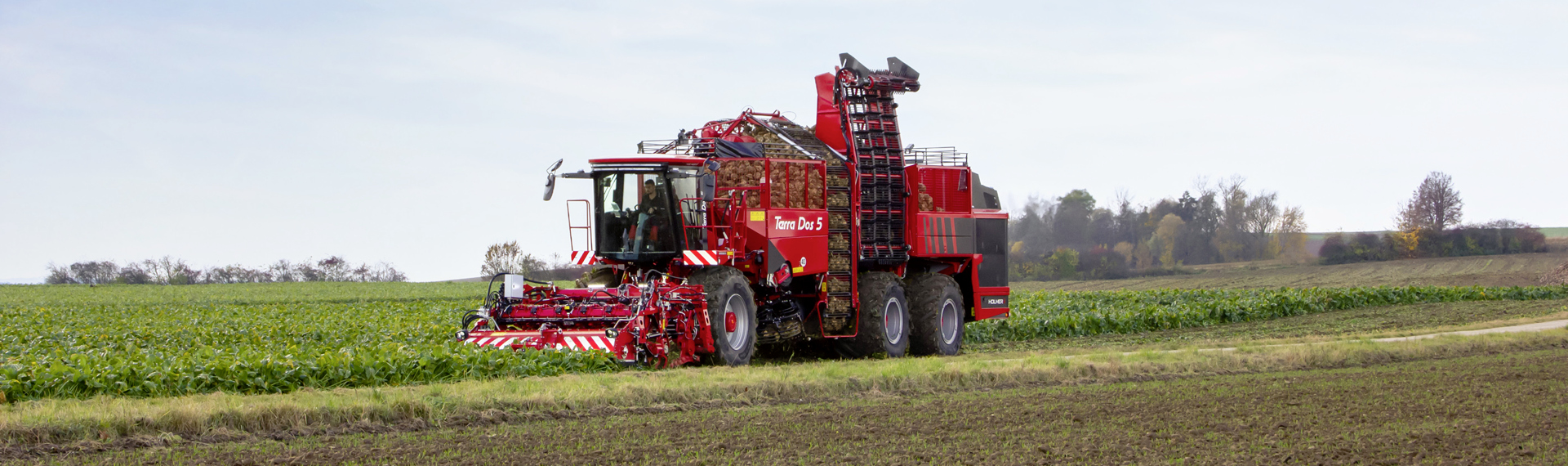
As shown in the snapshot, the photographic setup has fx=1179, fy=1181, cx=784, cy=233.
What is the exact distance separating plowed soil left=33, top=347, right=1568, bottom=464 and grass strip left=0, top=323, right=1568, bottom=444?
17.1 inches

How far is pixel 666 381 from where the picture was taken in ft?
36.4

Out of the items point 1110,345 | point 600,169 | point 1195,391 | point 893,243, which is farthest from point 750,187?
point 1110,345

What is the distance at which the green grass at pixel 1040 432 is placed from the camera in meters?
7.80

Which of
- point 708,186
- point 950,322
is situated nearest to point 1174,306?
point 950,322

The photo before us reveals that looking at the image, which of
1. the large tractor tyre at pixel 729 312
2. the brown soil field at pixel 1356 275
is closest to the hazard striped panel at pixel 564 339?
the large tractor tyre at pixel 729 312

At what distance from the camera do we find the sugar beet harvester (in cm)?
1348

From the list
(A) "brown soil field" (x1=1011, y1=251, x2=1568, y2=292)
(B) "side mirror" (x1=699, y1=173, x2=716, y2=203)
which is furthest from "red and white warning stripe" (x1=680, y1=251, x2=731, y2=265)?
(A) "brown soil field" (x1=1011, y1=251, x2=1568, y2=292)

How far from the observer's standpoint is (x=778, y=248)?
1459 cm

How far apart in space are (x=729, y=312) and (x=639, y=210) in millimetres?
1786

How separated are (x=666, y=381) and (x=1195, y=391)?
17.2 ft

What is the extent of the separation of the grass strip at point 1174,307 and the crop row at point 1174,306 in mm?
17

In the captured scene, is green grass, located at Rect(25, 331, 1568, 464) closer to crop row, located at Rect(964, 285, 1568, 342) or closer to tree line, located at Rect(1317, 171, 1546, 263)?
crop row, located at Rect(964, 285, 1568, 342)

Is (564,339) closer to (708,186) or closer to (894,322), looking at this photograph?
(708,186)

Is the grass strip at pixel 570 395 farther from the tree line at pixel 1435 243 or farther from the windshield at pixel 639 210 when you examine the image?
the tree line at pixel 1435 243
